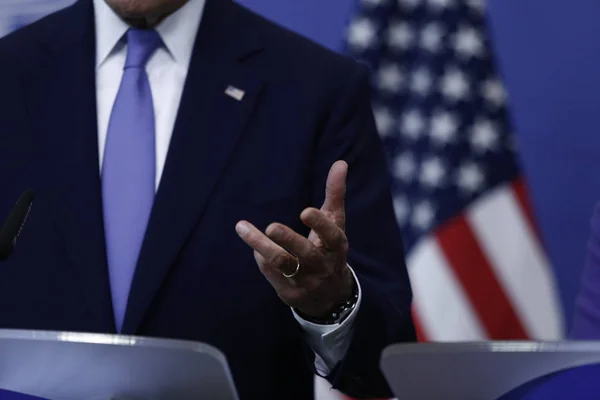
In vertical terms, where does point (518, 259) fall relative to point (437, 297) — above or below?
Answer: above

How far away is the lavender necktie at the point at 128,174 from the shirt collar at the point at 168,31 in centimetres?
3

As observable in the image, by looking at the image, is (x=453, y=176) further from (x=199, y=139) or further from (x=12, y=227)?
(x=12, y=227)

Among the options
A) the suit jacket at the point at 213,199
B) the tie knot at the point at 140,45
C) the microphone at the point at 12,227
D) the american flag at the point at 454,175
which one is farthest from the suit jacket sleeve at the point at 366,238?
the american flag at the point at 454,175

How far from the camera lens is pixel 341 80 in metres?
1.47

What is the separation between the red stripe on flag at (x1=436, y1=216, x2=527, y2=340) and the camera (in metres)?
2.28

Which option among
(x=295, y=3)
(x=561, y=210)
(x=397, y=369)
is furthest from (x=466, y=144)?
(x=397, y=369)

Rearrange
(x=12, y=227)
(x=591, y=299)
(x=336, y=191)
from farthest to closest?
(x=591, y=299), (x=336, y=191), (x=12, y=227)

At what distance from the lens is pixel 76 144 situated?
1.36 meters

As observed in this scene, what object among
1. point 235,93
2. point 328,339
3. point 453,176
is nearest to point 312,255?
point 328,339

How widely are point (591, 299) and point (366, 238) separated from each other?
35 centimetres

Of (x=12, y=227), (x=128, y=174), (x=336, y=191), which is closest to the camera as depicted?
(x=12, y=227)

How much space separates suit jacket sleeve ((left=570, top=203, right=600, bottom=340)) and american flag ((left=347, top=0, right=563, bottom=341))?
703 millimetres

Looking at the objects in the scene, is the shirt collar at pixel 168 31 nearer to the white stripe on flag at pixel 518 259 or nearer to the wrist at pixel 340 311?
the wrist at pixel 340 311

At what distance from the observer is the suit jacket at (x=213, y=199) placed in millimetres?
1319
